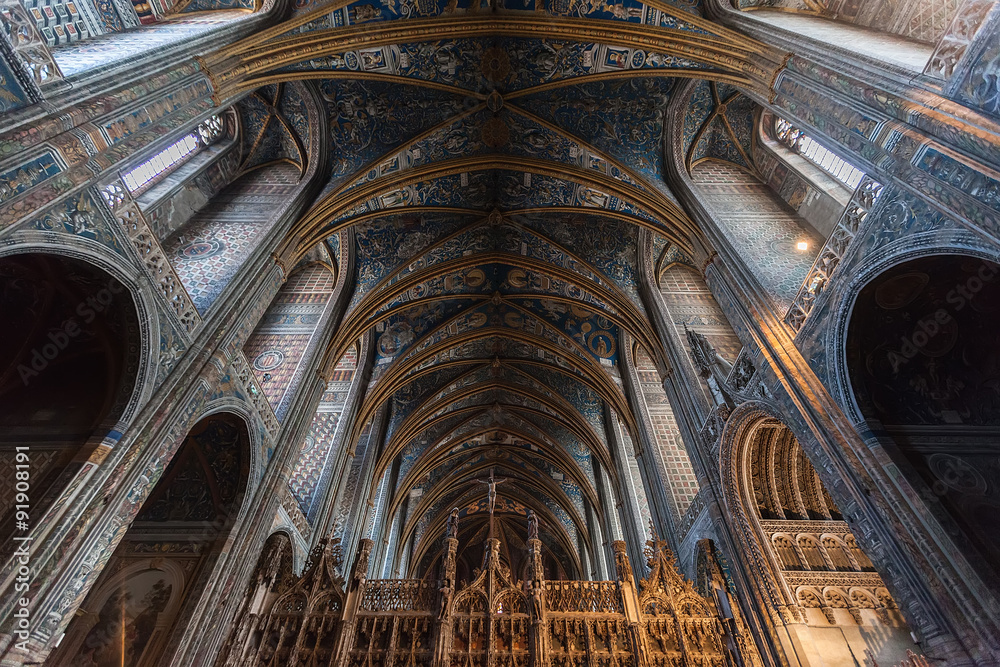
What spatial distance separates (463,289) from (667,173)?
733cm

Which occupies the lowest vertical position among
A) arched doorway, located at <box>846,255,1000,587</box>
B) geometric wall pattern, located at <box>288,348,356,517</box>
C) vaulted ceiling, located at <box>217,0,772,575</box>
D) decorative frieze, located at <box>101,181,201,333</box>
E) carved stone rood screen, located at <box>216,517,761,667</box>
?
carved stone rood screen, located at <box>216,517,761,667</box>

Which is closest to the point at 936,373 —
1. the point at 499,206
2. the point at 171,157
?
the point at 499,206

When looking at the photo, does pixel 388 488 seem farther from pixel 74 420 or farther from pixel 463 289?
pixel 74 420

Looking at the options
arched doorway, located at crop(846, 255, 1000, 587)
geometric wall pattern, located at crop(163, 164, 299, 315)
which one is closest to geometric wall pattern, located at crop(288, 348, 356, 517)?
geometric wall pattern, located at crop(163, 164, 299, 315)

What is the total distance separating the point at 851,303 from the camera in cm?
564

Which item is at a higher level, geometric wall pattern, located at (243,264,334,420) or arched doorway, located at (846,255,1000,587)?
geometric wall pattern, located at (243,264,334,420)

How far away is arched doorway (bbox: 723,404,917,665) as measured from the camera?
662 cm

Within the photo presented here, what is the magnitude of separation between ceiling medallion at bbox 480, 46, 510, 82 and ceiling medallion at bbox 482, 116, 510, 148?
98cm

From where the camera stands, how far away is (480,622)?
7.56 m

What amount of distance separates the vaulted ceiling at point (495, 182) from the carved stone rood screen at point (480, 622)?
5.24 meters

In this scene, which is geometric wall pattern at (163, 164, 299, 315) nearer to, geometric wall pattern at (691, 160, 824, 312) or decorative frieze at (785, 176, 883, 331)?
decorative frieze at (785, 176, 883, 331)

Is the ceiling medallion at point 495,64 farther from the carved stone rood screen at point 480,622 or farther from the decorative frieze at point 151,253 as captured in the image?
the carved stone rood screen at point 480,622

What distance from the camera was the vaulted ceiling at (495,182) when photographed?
8.70 metres

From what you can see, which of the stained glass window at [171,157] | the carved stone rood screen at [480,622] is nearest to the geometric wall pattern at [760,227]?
the carved stone rood screen at [480,622]
